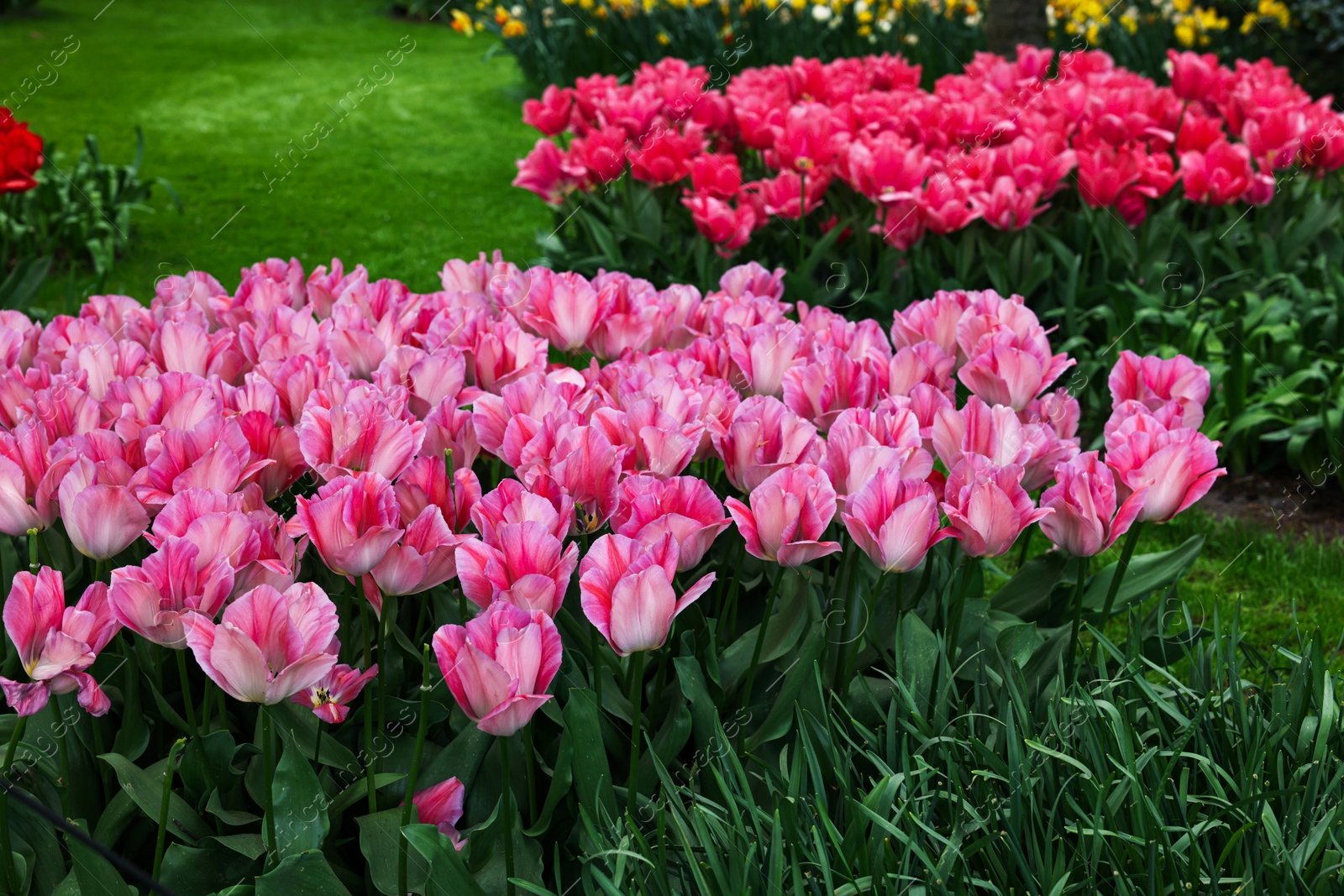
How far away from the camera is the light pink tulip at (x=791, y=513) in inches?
57.9

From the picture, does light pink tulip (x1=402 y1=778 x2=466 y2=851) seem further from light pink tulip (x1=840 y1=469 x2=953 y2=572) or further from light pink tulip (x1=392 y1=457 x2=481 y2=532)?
light pink tulip (x1=840 y1=469 x2=953 y2=572)

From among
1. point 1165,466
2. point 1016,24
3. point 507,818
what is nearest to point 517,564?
point 507,818

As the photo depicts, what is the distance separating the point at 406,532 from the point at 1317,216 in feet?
13.3

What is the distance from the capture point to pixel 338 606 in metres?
1.76

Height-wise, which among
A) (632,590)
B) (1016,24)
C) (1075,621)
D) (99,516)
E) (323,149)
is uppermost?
(99,516)

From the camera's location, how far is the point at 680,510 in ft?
4.85

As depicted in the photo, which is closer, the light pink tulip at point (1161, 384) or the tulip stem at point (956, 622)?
the tulip stem at point (956, 622)

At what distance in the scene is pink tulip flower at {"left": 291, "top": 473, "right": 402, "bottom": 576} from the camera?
1.34 meters

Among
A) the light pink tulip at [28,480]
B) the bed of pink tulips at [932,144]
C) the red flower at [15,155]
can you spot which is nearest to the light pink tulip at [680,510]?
the light pink tulip at [28,480]

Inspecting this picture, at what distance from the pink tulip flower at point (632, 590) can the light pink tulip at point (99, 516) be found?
0.57 m

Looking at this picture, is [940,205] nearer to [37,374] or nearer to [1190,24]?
[37,374]

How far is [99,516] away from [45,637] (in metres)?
0.16

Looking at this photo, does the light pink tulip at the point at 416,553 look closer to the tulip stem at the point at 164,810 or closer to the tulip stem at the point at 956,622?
the tulip stem at the point at 164,810

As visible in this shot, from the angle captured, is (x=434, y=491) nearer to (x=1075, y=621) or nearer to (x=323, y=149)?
(x=1075, y=621)
